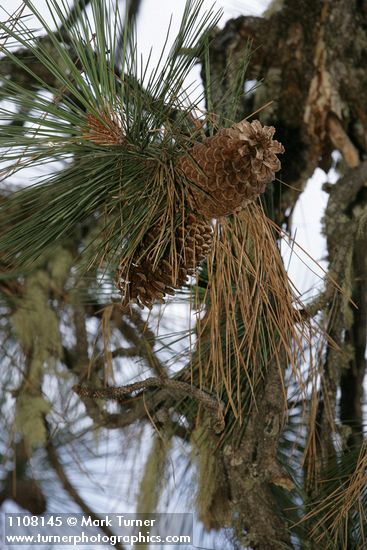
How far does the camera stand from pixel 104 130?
841 millimetres

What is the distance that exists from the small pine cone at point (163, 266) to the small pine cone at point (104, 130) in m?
0.10

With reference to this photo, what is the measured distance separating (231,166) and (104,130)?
0.44 feet

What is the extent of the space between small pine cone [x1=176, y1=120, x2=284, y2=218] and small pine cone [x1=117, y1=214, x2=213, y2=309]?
0.09ft

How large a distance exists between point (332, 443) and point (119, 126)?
0.64 metres

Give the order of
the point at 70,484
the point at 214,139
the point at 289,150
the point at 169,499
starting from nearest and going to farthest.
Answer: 1. the point at 214,139
2. the point at 169,499
3. the point at 289,150
4. the point at 70,484

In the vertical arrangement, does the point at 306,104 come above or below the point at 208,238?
above

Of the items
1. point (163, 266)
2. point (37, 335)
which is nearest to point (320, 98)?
point (37, 335)

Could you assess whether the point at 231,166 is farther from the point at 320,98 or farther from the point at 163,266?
the point at 320,98

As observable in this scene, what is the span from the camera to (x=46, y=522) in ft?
5.79

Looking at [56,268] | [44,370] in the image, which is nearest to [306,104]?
[56,268]

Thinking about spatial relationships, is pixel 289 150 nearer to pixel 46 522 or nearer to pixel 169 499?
pixel 169 499

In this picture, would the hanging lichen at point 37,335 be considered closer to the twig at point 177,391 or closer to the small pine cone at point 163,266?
the twig at point 177,391

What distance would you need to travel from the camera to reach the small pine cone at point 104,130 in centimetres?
83

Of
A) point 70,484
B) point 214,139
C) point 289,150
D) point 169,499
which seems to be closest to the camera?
point 214,139
